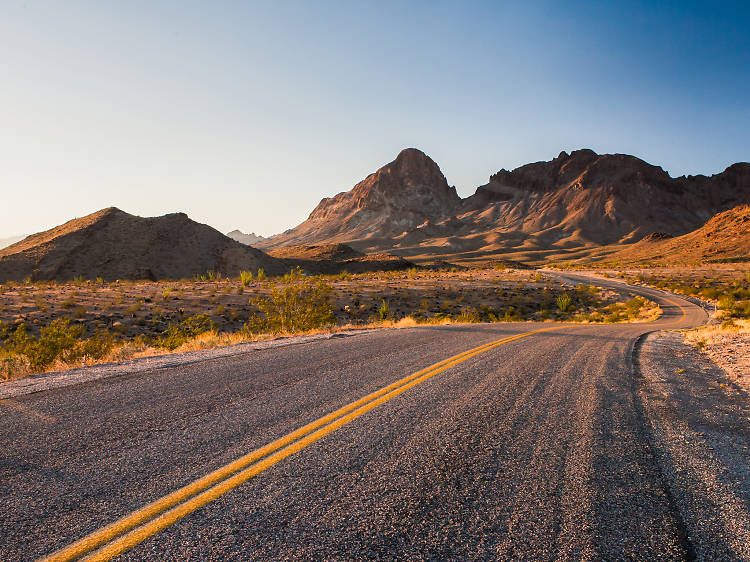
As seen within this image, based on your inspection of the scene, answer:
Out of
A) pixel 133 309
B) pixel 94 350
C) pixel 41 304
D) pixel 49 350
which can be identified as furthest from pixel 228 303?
pixel 49 350

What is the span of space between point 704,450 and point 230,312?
21.3 m

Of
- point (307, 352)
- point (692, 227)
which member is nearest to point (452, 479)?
point (307, 352)

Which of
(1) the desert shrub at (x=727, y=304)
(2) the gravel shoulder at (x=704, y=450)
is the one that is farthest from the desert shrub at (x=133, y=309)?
(1) the desert shrub at (x=727, y=304)

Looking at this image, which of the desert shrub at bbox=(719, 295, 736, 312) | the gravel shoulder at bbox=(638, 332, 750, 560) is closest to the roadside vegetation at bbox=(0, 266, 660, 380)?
the desert shrub at bbox=(719, 295, 736, 312)

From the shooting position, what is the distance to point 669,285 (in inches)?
1718

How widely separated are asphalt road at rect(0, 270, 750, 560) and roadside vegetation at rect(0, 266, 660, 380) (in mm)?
4400

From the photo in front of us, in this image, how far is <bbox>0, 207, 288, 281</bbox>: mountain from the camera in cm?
5088

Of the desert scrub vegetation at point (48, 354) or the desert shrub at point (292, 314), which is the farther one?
the desert shrub at point (292, 314)

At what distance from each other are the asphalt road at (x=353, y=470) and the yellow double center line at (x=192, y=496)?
0.22 feet

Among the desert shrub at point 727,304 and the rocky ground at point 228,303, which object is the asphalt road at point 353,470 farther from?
the desert shrub at point 727,304

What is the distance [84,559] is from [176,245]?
66.0 metres

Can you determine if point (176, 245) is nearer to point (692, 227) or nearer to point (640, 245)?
point (640, 245)

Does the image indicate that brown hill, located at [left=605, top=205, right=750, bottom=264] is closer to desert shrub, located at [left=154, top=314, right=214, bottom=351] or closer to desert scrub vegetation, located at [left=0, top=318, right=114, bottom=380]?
desert shrub, located at [left=154, top=314, right=214, bottom=351]

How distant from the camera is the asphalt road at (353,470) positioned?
2.45 meters
